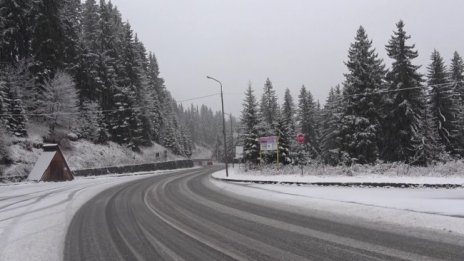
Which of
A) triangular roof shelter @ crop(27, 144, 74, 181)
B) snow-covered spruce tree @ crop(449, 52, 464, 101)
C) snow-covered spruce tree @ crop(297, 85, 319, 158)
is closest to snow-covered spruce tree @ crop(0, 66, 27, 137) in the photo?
triangular roof shelter @ crop(27, 144, 74, 181)

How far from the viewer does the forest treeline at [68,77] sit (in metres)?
45.9

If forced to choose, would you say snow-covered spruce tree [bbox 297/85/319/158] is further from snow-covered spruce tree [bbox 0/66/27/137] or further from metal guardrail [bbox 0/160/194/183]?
snow-covered spruce tree [bbox 0/66/27/137]

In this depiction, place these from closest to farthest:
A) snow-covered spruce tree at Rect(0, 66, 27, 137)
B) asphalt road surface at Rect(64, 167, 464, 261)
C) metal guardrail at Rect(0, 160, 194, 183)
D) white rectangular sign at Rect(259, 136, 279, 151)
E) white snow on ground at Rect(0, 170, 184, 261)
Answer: asphalt road surface at Rect(64, 167, 464, 261), white snow on ground at Rect(0, 170, 184, 261), white rectangular sign at Rect(259, 136, 279, 151), metal guardrail at Rect(0, 160, 194, 183), snow-covered spruce tree at Rect(0, 66, 27, 137)

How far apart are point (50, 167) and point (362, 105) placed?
3080cm

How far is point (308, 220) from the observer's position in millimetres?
11461

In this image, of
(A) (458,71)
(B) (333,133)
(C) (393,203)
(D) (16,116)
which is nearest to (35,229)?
(C) (393,203)

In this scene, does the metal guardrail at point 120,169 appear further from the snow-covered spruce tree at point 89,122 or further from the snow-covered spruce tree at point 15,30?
the snow-covered spruce tree at point 15,30

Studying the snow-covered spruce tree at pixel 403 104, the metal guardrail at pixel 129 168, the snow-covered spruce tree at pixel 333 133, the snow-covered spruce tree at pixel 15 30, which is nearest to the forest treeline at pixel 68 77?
the snow-covered spruce tree at pixel 15 30

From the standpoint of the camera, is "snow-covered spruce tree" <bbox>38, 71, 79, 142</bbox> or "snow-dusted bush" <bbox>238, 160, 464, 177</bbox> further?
"snow-covered spruce tree" <bbox>38, 71, 79, 142</bbox>

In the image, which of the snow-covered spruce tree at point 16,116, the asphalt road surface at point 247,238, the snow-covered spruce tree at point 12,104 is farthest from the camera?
the snow-covered spruce tree at point 16,116

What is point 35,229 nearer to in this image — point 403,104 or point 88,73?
point 403,104

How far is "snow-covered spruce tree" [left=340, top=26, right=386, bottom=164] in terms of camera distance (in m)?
39.2

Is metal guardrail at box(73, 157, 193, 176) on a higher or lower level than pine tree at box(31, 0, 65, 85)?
lower

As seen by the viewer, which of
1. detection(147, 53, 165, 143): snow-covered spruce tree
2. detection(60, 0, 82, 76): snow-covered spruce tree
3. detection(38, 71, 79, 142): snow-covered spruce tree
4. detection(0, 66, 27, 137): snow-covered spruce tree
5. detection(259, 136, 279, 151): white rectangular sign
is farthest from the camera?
detection(147, 53, 165, 143): snow-covered spruce tree
